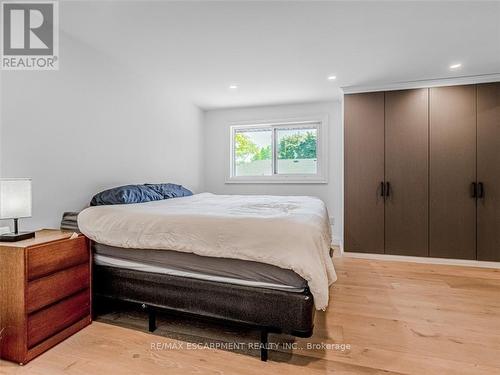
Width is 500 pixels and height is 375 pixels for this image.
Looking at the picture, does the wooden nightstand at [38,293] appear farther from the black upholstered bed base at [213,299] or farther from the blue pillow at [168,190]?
the blue pillow at [168,190]

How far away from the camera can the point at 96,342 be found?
1.73 m

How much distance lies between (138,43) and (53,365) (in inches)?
98.3

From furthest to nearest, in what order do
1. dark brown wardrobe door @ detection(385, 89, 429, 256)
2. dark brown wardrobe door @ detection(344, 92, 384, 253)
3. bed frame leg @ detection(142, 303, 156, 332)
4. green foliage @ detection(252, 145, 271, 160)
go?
green foliage @ detection(252, 145, 271, 160), dark brown wardrobe door @ detection(344, 92, 384, 253), dark brown wardrobe door @ detection(385, 89, 429, 256), bed frame leg @ detection(142, 303, 156, 332)

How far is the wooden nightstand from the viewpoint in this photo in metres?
1.51

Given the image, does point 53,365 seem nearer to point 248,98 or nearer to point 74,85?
point 74,85

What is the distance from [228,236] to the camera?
164 cm

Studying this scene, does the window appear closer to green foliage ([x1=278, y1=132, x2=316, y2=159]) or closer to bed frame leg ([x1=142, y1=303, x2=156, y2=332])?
green foliage ([x1=278, y1=132, x2=316, y2=159])

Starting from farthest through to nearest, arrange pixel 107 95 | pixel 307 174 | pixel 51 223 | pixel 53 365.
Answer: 1. pixel 307 174
2. pixel 107 95
3. pixel 51 223
4. pixel 53 365

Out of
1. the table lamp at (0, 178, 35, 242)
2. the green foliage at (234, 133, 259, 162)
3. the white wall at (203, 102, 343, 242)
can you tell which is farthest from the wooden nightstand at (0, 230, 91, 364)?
the green foliage at (234, 133, 259, 162)

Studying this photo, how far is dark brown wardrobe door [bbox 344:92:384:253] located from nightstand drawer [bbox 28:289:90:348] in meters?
3.12

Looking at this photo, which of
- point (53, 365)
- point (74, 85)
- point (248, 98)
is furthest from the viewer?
point (248, 98)

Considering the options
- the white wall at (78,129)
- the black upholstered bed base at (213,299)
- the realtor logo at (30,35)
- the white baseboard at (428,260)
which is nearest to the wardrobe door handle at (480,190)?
the white baseboard at (428,260)

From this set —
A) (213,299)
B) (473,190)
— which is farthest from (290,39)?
(473,190)

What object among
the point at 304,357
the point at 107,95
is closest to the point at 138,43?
the point at 107,95
